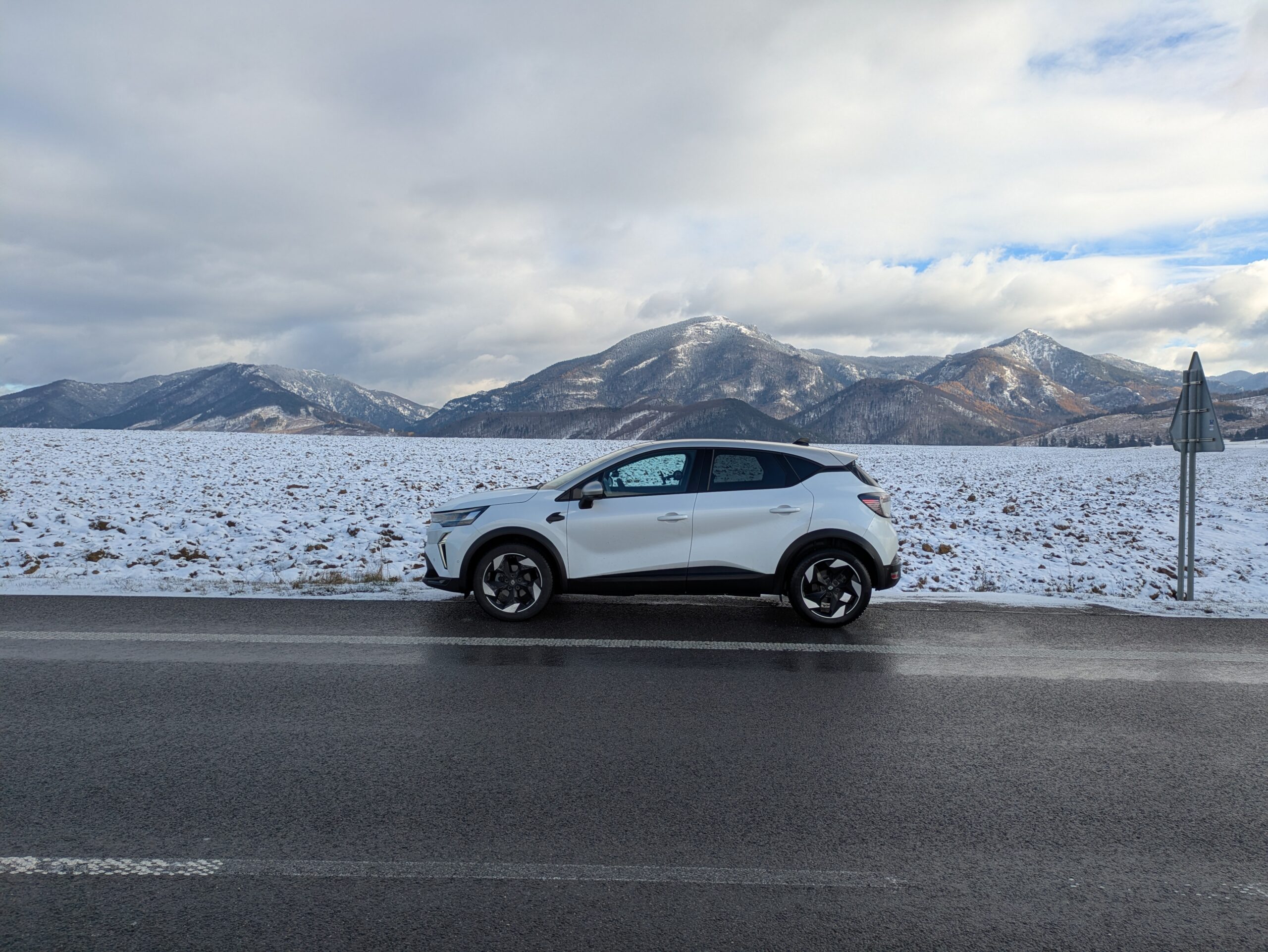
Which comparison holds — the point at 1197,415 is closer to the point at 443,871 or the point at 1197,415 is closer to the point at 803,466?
the point at 803,466

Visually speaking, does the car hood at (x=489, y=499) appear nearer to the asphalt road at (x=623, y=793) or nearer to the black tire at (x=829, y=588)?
the asphalt road at (x=623, y=793)

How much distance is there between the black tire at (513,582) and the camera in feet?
24.3

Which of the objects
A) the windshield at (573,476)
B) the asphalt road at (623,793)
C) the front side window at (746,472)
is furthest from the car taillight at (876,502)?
the windshield at (573,476)

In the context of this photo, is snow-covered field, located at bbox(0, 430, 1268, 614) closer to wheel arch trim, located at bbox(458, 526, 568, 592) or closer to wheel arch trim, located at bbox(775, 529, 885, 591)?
wheel arch trim, located at bbox(458, 526, 568, 592)

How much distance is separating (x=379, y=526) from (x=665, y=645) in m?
8.77

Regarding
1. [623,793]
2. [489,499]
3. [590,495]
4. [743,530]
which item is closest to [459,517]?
[489,499]

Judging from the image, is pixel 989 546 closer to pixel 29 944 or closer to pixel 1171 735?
A: pixel 1171 735

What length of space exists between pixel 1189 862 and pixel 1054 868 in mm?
569

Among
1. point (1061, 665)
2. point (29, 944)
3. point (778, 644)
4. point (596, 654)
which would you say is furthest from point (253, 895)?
point (1061, 665)

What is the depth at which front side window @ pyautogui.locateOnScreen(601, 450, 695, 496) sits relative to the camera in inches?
298

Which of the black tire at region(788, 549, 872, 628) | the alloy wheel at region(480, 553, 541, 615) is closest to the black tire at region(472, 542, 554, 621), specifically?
the alloy wheel at region(480, 553, 541, 615)

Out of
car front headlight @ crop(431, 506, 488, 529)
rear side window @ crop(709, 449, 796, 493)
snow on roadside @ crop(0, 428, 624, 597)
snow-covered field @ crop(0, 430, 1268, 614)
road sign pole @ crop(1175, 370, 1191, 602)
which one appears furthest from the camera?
snow-covered field @ crop(0, 430, 1268, 614)

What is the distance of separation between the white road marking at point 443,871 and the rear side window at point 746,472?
15.3ft

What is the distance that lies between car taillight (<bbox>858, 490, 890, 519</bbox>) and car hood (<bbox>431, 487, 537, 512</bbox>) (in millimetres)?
3056
